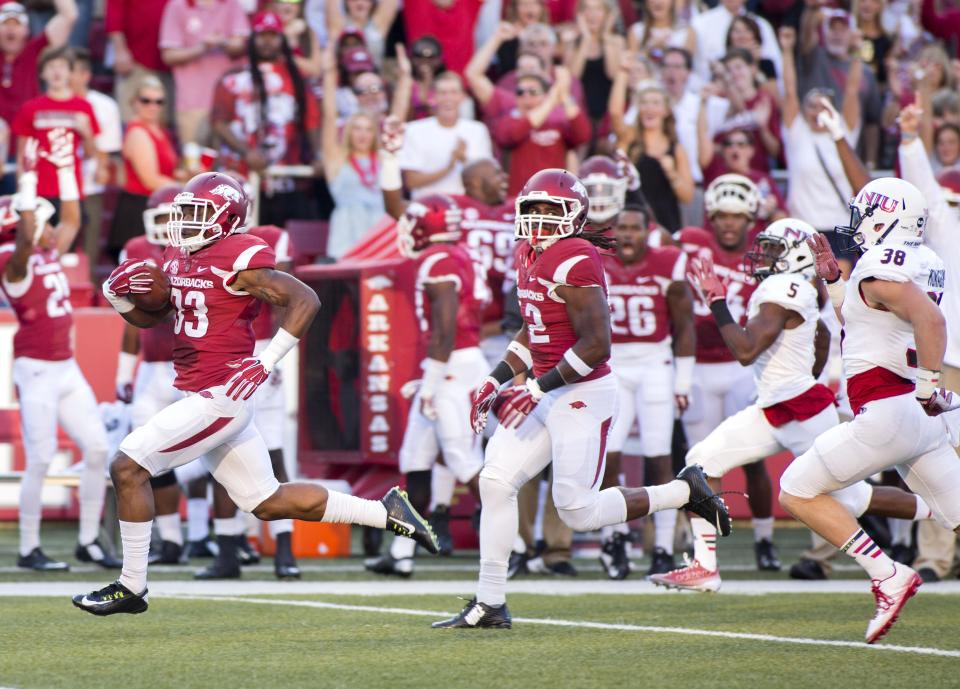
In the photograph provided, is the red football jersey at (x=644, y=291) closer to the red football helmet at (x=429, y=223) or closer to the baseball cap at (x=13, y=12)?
the red football helmet at (x=429, y=223)

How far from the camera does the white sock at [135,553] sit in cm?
643

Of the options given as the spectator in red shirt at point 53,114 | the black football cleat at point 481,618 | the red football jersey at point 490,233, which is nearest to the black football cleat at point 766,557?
the red football jersey at point 490,233

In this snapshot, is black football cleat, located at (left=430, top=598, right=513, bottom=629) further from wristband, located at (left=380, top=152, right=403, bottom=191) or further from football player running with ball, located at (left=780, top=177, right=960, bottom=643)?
wristband, located at (left=380, top=152, right=403, bottom=191)

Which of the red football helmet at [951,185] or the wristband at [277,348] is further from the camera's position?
the red football helmet at [951,185]

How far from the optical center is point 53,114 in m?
11.6

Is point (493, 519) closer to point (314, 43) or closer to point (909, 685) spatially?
point (909, 685)

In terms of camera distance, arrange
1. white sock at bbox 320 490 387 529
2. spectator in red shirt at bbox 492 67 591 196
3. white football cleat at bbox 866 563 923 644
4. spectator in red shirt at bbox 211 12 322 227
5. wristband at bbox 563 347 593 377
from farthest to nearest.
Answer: spectator in red shirt at bbox 211 12 322 227 < spectator in red shirt at bbox 492 67 591 196 < white sock at bbox 320 490 387 529 < wristband at bbox 563 347 593 377 < white football cleat at bbox 866 563 923 644

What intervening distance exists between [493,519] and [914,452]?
1626 mm

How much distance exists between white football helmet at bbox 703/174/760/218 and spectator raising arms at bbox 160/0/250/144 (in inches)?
173

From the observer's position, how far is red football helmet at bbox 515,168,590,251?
6.57 meters

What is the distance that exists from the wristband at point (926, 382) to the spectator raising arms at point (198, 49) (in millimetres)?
7490

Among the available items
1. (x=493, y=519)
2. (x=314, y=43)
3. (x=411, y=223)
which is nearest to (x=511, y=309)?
(x=411, y=223)

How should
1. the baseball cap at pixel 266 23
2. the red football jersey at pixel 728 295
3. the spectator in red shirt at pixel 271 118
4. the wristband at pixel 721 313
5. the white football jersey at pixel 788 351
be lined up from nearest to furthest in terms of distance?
the wristband at pixel 721 313 → the white football jersey at pixel 788 351 → the red football jersey at pixel 728 295 → the spectator in red shirt at pixel 271 118 → the baseball cap at pixel 266 23

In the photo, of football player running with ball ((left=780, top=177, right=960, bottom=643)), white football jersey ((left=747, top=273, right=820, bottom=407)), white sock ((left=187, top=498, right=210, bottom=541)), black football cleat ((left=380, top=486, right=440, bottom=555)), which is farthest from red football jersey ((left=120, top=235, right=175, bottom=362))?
football player running with ball ((left=780, top=177, right=960, bottom=643))
